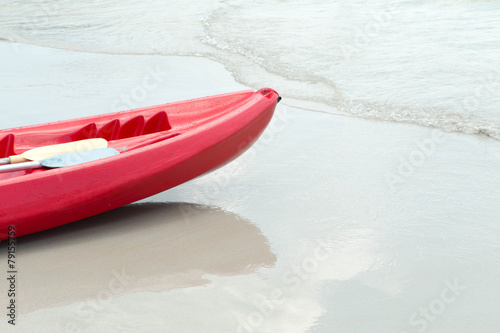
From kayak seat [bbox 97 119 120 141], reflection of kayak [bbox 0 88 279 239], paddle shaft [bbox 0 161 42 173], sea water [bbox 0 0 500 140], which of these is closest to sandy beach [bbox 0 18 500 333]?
reflection of kayak [bbox 0 88 279 239]

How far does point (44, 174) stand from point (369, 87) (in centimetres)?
429

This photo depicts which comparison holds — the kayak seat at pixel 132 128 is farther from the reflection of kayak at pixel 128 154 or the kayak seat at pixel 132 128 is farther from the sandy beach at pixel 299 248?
the sandy beach at pixel 299 248

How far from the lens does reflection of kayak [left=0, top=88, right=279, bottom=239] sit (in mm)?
3293

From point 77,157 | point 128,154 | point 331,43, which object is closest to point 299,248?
point 128,154

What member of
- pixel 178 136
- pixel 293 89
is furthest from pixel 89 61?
pixel 178 136

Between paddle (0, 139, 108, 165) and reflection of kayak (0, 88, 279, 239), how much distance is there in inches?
3.8

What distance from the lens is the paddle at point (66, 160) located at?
11.1 feet

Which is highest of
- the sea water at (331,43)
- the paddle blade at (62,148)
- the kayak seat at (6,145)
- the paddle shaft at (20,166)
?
the paddle shaft at (20,166)

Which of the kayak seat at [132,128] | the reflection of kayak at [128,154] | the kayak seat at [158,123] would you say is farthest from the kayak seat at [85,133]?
the kayak seat at [158,123]

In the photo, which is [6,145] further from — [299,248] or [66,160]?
[299,248]

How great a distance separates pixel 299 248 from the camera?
3.34 metres

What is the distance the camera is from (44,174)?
3.25 metres

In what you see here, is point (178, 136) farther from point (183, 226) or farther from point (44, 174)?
point (44, 174)

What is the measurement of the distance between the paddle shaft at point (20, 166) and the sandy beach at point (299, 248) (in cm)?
A: 42
